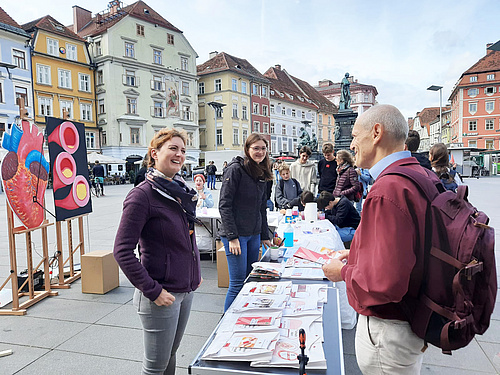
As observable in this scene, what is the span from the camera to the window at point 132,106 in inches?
1304

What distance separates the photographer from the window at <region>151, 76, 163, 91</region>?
3503 centimetres

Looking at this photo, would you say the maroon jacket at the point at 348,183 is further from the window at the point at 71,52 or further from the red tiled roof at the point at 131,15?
the red tiled roof at the point at 131,15

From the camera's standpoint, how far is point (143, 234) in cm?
202

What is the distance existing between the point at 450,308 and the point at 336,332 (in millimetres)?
712

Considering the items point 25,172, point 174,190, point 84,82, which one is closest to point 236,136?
point 84,82

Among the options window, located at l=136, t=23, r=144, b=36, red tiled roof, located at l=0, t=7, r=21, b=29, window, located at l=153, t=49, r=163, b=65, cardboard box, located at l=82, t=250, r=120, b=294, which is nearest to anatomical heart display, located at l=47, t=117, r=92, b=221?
cardboard box, located at l=82, t=250, r=120, b=294

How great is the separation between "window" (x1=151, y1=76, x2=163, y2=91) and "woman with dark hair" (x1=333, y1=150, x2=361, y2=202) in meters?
32.0

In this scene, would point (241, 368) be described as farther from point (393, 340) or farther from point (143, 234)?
point (143, 234)

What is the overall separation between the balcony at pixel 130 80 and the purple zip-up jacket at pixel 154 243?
34090 millimetres

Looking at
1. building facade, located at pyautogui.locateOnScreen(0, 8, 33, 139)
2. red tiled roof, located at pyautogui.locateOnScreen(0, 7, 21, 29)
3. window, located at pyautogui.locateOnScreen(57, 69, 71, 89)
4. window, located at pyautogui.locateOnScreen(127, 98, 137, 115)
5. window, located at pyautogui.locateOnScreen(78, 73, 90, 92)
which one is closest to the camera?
building facade, located at pyautogui.locateOnScreen(0, 8, 33, 139)

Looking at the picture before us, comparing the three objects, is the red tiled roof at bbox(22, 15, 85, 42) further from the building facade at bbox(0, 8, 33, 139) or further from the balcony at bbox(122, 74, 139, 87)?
the balcony at bbox(122, 74, 139, 87)

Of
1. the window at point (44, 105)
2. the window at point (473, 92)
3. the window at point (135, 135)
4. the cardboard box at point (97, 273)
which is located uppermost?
the window at point (473, 92)

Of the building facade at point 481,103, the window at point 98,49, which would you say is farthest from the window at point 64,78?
the building facade at point 481,103

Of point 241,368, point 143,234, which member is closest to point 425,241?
point 241,368
